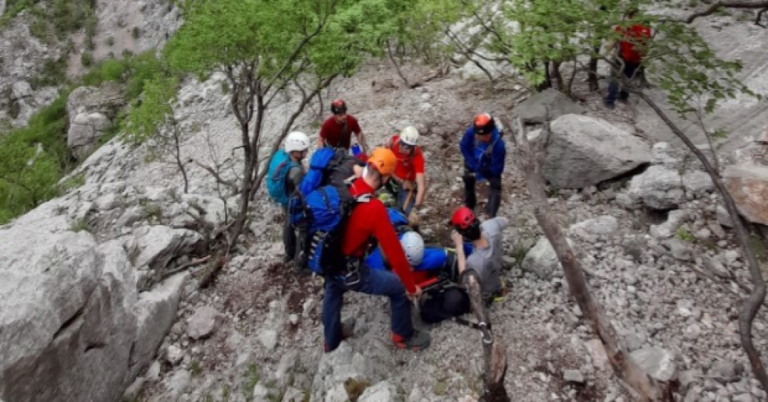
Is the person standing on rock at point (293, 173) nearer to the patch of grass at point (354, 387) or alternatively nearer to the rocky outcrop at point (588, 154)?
the patch of grass at point (354, 387)

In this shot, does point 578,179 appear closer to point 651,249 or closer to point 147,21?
point 651,249

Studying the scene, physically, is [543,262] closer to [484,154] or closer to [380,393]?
[484,154]

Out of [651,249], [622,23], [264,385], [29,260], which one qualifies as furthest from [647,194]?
[29,260]

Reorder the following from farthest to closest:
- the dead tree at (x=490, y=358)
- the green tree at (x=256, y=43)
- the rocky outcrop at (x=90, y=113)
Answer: the rocky outcrop at (x=90, y=113) → the green tree at (x=256, y=43) → the dead tree at (x=490, y=358)

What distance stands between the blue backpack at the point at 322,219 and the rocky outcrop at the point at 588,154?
3.58m

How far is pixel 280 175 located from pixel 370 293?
1909 mm

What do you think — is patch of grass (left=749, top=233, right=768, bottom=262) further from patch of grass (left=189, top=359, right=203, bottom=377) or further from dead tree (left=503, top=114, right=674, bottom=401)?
patch of grass (left=189, top=359, right=203, bottom=377)

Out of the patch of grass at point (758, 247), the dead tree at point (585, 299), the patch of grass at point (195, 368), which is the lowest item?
the patch of grass at point (195, 368)

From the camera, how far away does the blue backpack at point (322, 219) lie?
159 inches

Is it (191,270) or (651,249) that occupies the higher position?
(651,249)

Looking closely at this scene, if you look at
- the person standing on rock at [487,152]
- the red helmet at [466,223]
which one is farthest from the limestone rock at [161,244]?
the red helmet at [466,223]

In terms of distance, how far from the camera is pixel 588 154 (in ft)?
21.4

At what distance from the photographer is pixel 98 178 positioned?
13852 millimetres

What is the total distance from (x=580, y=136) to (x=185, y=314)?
19.2 feet
